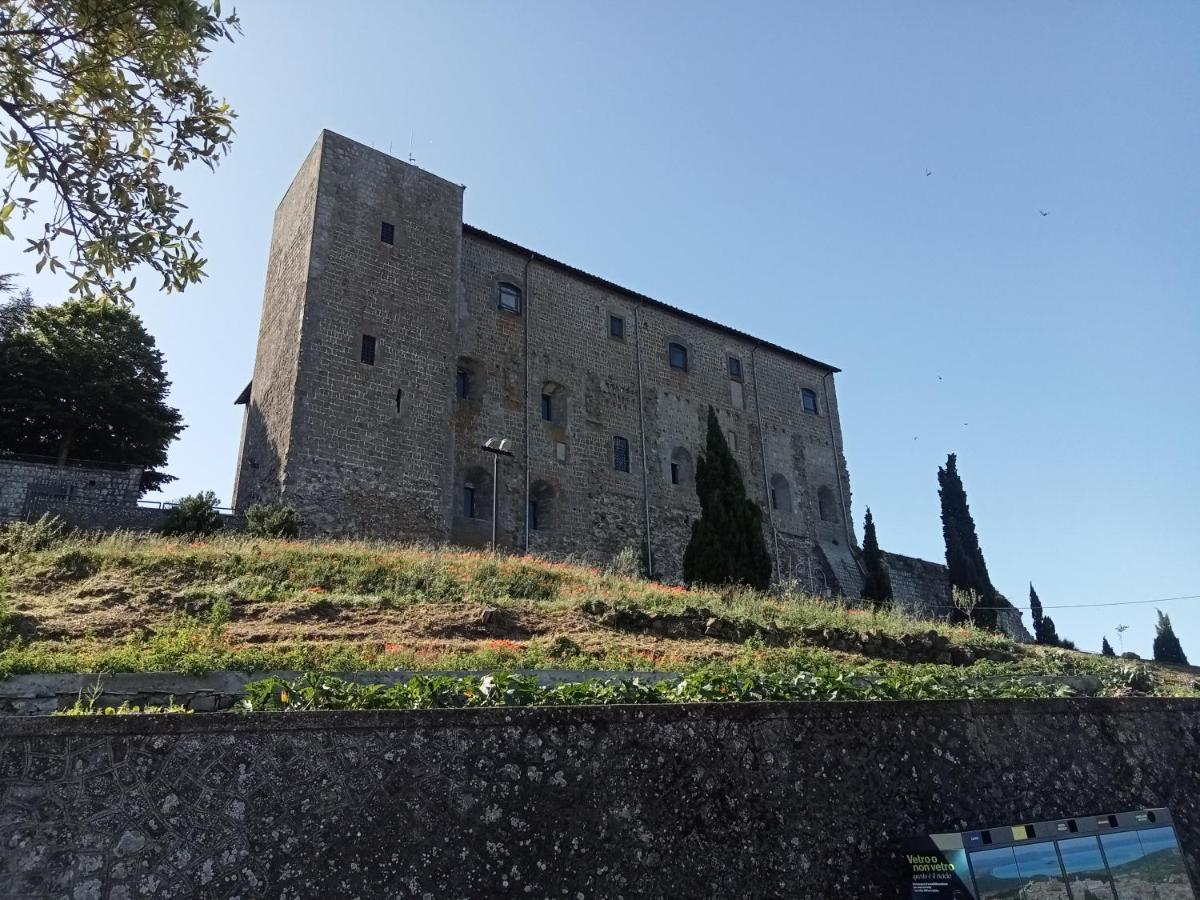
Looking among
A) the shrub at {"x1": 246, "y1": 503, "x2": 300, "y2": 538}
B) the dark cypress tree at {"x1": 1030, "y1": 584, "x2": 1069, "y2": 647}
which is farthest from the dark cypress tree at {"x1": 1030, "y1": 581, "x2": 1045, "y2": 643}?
the shrub at {"x1": 246, "y1": 503, "x2": 300, "y2": 538}

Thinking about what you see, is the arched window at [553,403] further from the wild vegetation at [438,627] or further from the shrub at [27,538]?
the shrub at [27,538]

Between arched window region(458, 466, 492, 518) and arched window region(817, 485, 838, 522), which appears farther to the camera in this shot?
arched window region(817, 485, 838, 522)

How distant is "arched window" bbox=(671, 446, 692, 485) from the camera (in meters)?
31.7

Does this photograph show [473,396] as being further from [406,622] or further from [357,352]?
[406,622]

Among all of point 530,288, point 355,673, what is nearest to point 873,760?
point 355,673

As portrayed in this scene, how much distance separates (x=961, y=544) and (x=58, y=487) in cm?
3382

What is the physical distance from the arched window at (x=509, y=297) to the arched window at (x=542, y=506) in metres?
6.25

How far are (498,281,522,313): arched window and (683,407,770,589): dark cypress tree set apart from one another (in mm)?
9100

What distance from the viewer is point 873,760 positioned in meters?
5.56

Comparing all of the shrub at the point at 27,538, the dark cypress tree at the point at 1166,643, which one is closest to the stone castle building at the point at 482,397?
the shrub at the point at 27,538

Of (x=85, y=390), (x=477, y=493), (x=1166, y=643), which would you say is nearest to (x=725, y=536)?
(x=477, y=493)

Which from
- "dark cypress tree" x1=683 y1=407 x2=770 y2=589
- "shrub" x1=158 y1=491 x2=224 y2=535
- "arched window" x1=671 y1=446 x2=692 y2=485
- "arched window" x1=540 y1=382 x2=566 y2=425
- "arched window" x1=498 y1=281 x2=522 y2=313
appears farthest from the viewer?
"arched window" x1=671 y1=446 x2=692 y2=485

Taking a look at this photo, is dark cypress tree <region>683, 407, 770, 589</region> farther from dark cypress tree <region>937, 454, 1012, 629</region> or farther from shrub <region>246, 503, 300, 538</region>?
dark cypress tree <region>937, 454, 1012, 629</region>

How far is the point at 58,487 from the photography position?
63.3 feet
